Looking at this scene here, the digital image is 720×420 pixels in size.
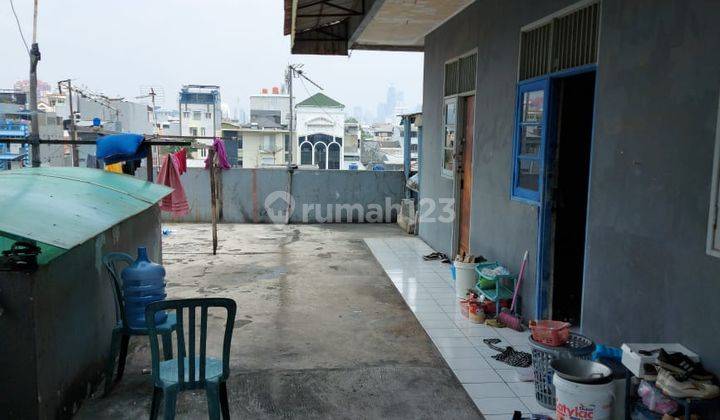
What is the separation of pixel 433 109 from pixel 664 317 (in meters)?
7.20

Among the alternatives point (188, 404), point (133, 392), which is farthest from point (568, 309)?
point (133, 392)

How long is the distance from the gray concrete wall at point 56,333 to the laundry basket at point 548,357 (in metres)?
3.32

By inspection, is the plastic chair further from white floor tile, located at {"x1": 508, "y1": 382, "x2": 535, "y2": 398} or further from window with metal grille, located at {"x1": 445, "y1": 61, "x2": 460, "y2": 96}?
window with metal grille, located at {"x1": 445, "y1": 61, "x2": 460, "y2": 96}

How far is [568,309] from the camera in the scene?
19.2 ft

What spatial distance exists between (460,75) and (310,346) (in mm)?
5088

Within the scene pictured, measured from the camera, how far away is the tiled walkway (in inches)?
169

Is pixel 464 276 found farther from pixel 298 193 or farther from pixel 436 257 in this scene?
pixel 298 193

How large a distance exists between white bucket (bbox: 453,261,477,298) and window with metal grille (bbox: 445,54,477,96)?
2.76m

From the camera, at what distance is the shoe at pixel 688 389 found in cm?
294

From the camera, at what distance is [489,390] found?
4465 millimetres

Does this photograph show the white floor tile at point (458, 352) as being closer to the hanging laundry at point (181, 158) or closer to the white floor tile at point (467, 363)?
the white floor tile at point (467, 363)

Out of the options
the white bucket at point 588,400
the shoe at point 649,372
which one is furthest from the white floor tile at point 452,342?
the shoe at point 649,372

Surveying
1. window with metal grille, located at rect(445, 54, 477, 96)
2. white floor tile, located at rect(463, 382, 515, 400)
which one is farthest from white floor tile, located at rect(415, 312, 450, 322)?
window with metal grille, located at rect(445, 54, 477, 96)

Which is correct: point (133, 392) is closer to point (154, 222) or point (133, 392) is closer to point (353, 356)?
point (353, 356)
